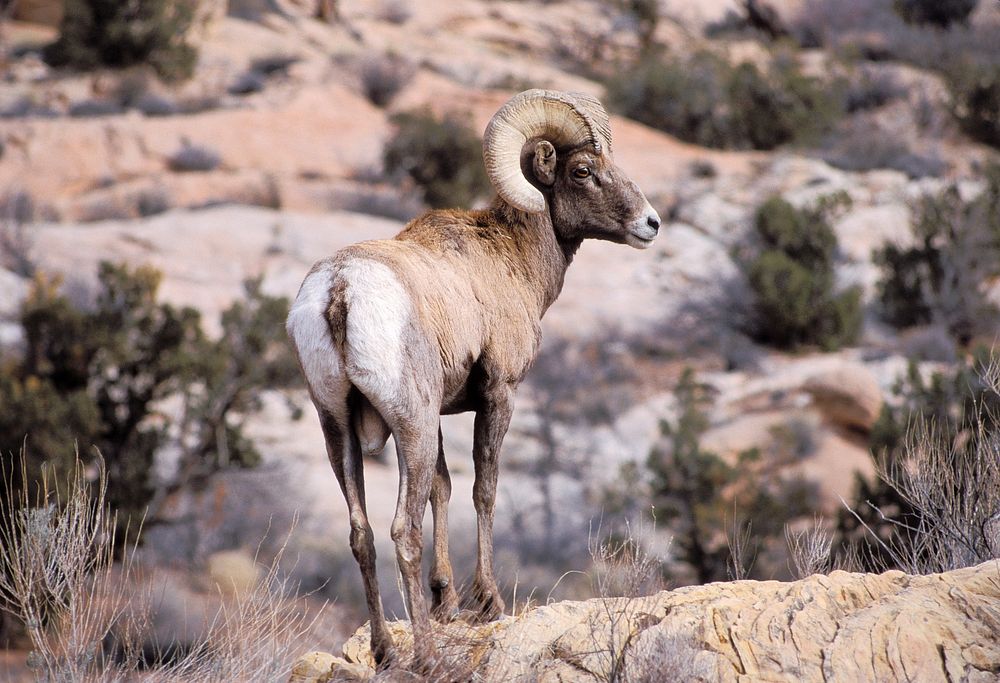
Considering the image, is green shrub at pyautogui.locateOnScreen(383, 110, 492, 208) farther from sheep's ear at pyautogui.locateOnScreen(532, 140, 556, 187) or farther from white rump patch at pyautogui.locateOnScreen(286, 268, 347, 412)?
white rump patch at pyautogui.locateOnScreen(286, 268, 347, 412)

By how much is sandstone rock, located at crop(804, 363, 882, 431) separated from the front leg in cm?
1461

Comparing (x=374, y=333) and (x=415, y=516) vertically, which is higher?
(x=374, y=333)

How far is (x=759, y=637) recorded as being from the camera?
5582mm

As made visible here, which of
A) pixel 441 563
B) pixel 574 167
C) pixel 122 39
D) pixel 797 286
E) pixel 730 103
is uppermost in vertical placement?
pixel 574 167

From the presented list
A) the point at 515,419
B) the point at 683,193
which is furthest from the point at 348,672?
the point at 683,193

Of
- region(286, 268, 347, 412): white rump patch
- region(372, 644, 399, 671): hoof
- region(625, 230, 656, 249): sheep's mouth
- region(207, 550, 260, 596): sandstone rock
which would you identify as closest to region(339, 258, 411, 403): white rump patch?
region(286, 268, 347, 412): white rump patch

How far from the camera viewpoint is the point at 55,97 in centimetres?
3234

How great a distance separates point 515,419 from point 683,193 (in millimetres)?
9229

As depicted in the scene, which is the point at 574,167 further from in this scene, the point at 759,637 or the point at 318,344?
the point at 759,637

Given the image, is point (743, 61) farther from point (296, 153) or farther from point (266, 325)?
point (266, 325)

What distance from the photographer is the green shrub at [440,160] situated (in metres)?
29.9

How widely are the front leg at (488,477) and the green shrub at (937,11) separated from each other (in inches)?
1767

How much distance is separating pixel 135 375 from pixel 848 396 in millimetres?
12142

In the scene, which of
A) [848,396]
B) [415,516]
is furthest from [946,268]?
[415,516]
